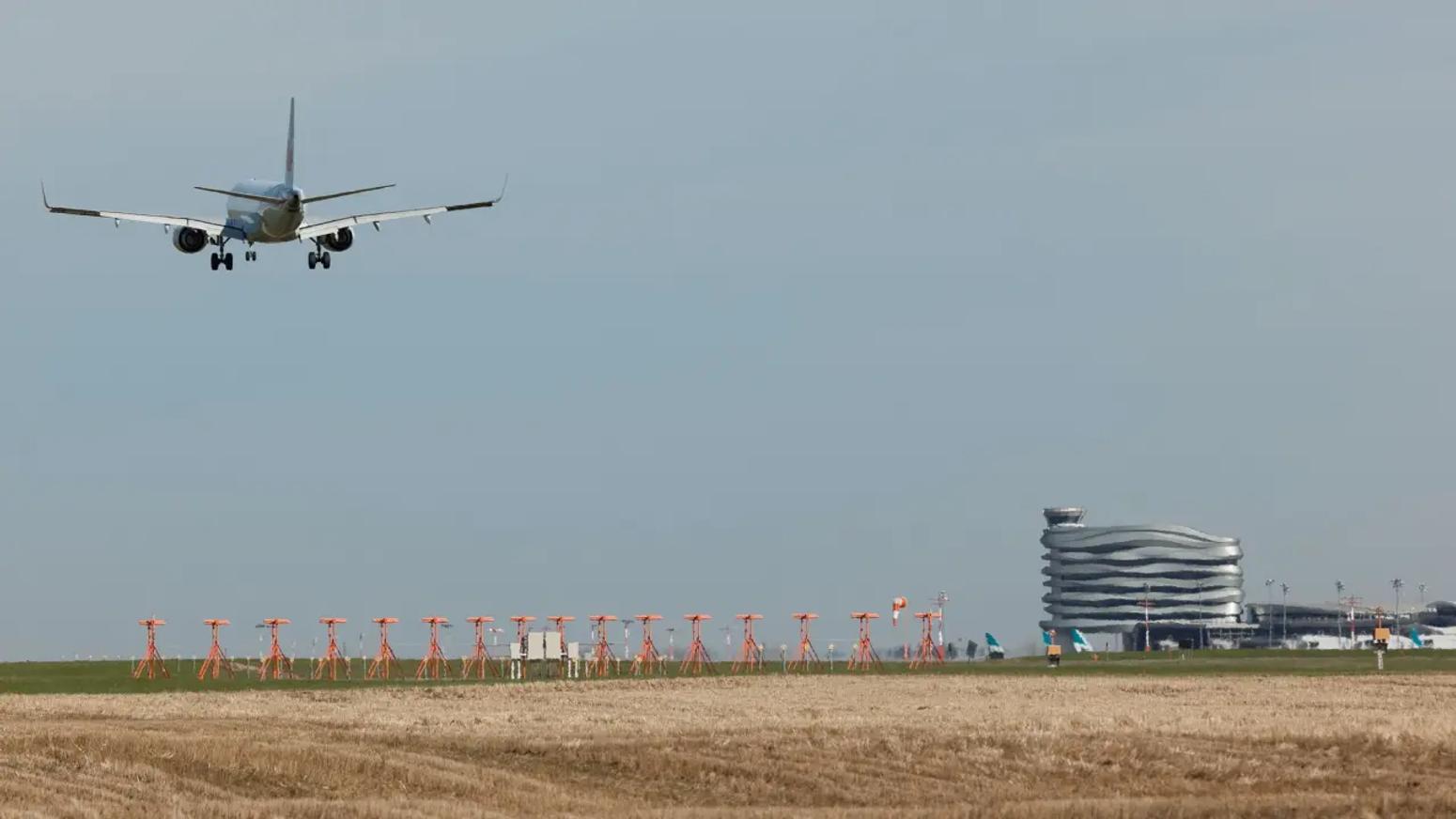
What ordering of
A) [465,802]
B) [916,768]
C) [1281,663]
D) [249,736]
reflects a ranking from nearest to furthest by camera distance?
[465,802] → [916,768] → [249,736] → [1281,663]

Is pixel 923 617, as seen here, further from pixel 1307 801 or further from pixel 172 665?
pixel 1307 801

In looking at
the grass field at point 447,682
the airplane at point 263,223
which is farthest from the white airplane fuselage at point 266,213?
the grass field at point 447,682

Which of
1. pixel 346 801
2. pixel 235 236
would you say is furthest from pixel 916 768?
pixel 235 236

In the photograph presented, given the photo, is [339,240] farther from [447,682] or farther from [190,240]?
[447,682]

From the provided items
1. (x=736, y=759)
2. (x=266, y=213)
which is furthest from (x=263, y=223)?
(x=736, y=759)

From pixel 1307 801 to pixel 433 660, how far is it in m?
94.4

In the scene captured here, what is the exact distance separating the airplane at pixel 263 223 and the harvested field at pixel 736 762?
19.4 m

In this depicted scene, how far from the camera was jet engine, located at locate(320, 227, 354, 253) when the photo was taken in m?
85.5

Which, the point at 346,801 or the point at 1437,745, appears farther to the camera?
the point at 1437,745

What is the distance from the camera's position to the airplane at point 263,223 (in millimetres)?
83750

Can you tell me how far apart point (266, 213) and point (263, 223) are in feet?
1.94

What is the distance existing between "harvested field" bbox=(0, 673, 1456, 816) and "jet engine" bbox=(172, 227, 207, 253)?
64.7 feet

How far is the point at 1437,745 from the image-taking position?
62031 millimetres

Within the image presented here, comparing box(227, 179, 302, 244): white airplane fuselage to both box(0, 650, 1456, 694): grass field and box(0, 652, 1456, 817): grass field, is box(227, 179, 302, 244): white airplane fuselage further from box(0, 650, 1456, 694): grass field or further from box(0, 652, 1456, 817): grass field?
box(0, 650, 1456, 694): grass field
